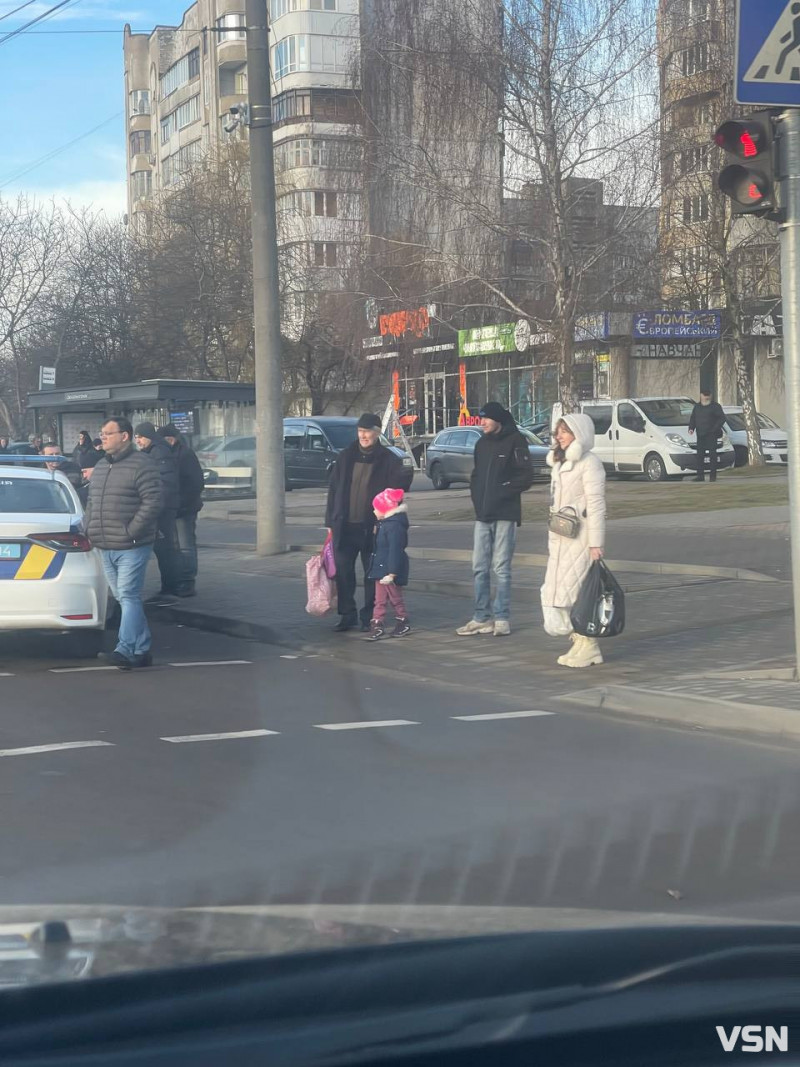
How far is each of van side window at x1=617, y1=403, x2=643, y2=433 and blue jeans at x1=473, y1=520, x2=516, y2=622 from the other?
20.2 meters

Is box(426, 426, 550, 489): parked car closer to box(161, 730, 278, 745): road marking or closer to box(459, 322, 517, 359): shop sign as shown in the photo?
box(459, 322, 517, 359): shop sign

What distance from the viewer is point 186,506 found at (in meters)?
14.1

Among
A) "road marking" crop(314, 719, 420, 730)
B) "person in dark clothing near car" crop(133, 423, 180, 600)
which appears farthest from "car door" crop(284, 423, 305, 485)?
"road marking" crop(314, 719, 420, 730)

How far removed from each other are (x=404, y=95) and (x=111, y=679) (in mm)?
17775

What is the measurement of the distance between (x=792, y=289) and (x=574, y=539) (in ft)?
7.82

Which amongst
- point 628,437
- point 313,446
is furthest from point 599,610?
point 313,446

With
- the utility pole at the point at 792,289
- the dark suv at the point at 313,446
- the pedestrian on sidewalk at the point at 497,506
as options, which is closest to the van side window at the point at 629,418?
the dark suv at the point at 313,446

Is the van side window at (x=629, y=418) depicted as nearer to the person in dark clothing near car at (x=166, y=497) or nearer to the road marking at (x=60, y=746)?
the person in dark clothing near car at (x=166, y=497)

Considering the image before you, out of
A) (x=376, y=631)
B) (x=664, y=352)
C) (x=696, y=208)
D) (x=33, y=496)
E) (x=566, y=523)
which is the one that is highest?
(x=696, y=208)

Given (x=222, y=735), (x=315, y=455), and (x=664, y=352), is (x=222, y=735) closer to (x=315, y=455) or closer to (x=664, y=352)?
(x=315, y=455)

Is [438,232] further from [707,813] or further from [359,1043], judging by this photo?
[359,1043]

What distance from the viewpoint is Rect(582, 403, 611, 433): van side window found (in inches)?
1235

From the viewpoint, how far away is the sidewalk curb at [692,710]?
7.31 metres

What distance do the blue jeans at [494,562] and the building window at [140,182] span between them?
8018 cm
